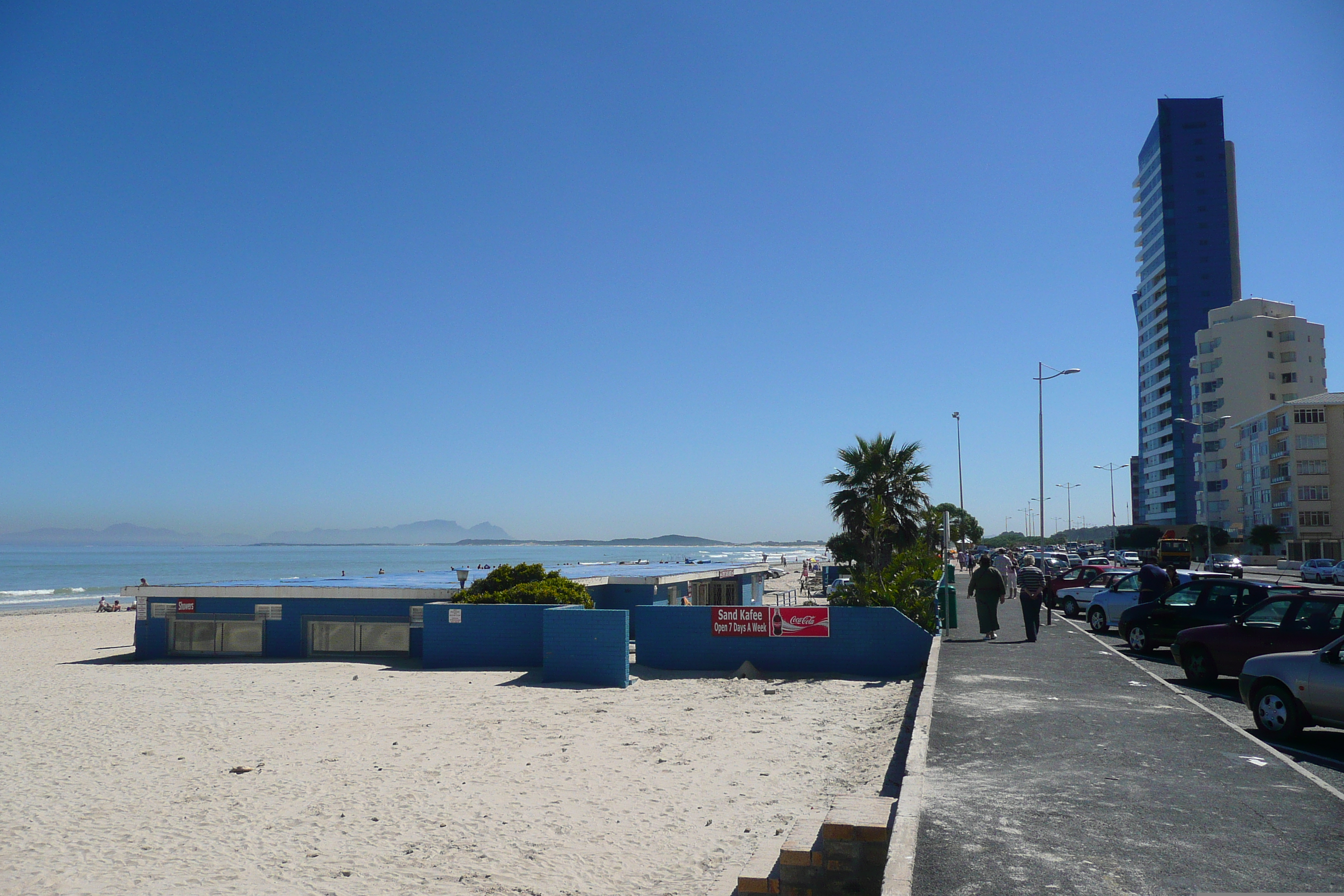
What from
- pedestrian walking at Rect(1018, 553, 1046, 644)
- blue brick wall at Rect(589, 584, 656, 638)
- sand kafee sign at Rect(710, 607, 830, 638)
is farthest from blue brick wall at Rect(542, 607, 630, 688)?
pedestrian walking at Rect(1018, 553, 1046, 644)

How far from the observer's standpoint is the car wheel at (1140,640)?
1661cm

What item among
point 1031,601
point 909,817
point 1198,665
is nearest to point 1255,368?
point 1031,601

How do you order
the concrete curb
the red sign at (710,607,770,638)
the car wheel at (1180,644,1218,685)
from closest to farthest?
the concrete curb → the car wheel at (1180,644,1218,685) → the red sign at (710,607,770,638)

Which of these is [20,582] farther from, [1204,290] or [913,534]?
[1204,290]

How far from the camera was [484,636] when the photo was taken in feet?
67.6

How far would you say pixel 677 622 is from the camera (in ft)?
63.5

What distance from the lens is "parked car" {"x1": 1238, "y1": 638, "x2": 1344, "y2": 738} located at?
8.97 metres

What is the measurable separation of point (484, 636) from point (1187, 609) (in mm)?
14728

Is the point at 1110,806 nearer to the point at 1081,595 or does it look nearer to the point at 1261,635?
the point at 1261,635

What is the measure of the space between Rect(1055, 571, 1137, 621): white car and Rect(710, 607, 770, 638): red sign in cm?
1172

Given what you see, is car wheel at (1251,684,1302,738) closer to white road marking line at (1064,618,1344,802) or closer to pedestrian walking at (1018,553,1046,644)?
white road marking line at (1064,618,1344,802)

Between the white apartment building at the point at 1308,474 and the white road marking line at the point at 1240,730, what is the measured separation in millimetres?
66865

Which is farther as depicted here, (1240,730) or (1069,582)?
(1069,582)

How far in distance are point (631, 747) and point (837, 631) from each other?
7.26m
